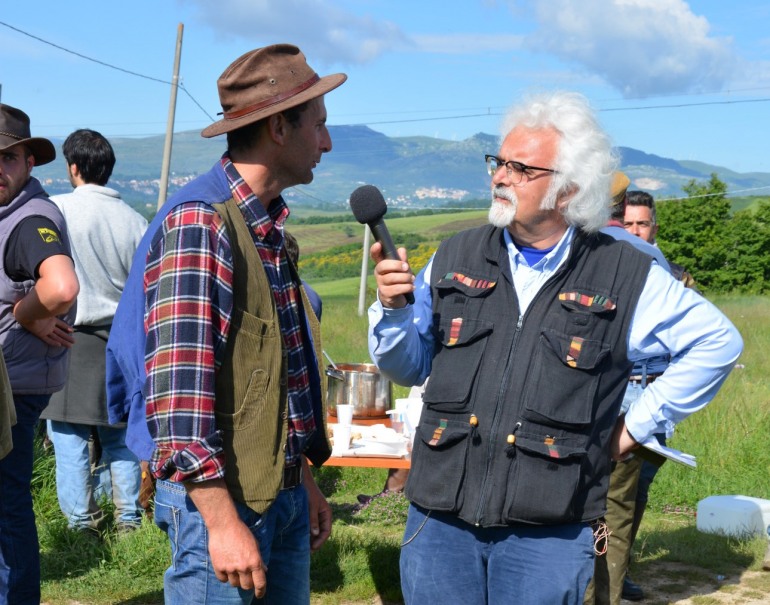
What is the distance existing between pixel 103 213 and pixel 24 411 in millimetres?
1983

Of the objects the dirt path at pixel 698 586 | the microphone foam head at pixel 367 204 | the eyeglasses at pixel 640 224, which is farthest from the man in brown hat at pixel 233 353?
the eyeglasses at pixel 640 224

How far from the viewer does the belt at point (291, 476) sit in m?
2.53

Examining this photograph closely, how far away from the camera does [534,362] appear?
8.92ft

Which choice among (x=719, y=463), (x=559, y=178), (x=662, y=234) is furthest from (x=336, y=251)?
(x=559, y=178)

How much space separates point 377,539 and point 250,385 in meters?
3.50

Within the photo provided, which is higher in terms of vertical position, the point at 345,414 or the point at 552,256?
the point at 552,256

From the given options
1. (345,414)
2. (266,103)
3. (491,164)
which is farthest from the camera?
(345,414)

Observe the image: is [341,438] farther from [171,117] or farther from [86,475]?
[171,117]

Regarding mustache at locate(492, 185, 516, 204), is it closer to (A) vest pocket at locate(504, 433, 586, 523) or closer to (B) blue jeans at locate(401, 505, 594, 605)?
(A) vest pocket at locate(504, 433, 586, 523)

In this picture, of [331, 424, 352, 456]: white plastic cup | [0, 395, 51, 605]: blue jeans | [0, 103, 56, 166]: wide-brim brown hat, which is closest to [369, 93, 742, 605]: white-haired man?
[0, 395, 51, 605]: blue jeans

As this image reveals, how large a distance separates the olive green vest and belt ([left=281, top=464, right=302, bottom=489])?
0.52ft

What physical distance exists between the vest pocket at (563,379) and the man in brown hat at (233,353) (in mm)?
595

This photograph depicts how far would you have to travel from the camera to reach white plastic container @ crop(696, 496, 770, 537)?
20.9 feet

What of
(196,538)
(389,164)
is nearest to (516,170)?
(196,538)
